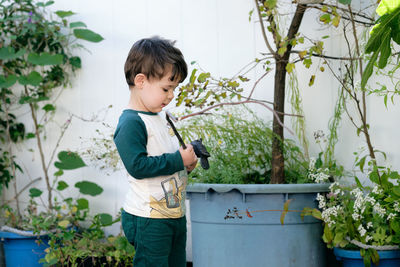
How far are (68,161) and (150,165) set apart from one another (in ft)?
5.10

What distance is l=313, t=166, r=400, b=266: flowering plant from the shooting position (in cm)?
200

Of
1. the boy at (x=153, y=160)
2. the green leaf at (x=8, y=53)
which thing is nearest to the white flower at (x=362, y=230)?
the boy at (x=153, y=160)

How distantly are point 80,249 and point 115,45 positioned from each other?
121 cm

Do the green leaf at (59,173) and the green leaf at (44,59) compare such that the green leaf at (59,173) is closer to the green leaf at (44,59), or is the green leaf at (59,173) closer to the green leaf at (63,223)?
the green leaf at (63,223)

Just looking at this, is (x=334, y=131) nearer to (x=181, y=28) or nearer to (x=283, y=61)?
(x=283, y=61)

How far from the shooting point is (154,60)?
1.66 meters

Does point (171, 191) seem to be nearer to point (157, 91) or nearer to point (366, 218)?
point (157, 91)

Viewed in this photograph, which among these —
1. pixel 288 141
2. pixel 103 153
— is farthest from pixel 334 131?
pixel 103 153

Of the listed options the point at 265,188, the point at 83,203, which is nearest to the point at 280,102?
the point at 265,188

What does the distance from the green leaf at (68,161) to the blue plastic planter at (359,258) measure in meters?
1.57

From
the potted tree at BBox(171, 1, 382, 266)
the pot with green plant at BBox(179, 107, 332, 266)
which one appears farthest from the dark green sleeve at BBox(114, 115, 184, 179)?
the pot with green plant at BBox(179, 107, 332, 266)

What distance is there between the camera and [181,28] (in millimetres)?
2943

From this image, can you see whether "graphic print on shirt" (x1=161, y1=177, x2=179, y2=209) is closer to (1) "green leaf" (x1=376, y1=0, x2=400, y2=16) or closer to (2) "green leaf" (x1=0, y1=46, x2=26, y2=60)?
(1) "green leaf" (x1=376, y1=0, x2=400, y2=16)

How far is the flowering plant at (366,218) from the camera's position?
6.55 feet
